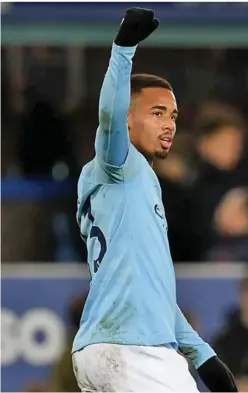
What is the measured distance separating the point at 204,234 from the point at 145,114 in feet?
11.6

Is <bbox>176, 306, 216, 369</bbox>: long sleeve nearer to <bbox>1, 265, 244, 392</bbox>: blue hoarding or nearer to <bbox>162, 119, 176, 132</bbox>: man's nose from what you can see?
<bbox>162, 119, 176, 132</bbox>: man's nose

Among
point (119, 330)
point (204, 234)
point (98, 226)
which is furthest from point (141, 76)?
point (204, 234)

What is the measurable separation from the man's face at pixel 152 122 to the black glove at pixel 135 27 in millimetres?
320

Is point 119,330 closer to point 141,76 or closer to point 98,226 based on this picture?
point 98,226

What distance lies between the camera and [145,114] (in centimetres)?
432

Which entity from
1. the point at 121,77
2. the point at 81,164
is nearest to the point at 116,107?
the point at 121,77

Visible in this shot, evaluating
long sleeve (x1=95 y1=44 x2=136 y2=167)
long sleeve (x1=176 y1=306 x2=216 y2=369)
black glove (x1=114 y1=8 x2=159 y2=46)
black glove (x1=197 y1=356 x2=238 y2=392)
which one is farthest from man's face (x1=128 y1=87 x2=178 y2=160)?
black glove (x1=197 y1=356 x2=238 y2=392)

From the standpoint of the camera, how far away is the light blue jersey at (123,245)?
4117mm

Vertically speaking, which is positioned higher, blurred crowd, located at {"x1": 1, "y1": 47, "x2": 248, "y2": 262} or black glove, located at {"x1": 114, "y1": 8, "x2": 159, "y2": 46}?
black glove, located at {"x1": 114, "y1": 8, "x2": 159, "y2": 46}

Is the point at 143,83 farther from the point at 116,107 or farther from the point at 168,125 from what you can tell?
the point at 116,107

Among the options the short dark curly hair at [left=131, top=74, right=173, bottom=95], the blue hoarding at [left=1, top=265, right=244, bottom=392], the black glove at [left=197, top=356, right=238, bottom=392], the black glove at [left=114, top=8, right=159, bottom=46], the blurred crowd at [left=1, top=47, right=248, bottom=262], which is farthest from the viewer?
the blue hoarding at [left=1, top=265, right=244, bottom=392]

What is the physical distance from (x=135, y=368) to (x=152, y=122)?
33.2 inches

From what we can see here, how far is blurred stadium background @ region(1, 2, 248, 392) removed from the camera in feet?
25.4

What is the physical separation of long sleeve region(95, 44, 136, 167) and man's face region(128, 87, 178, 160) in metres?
0.16
